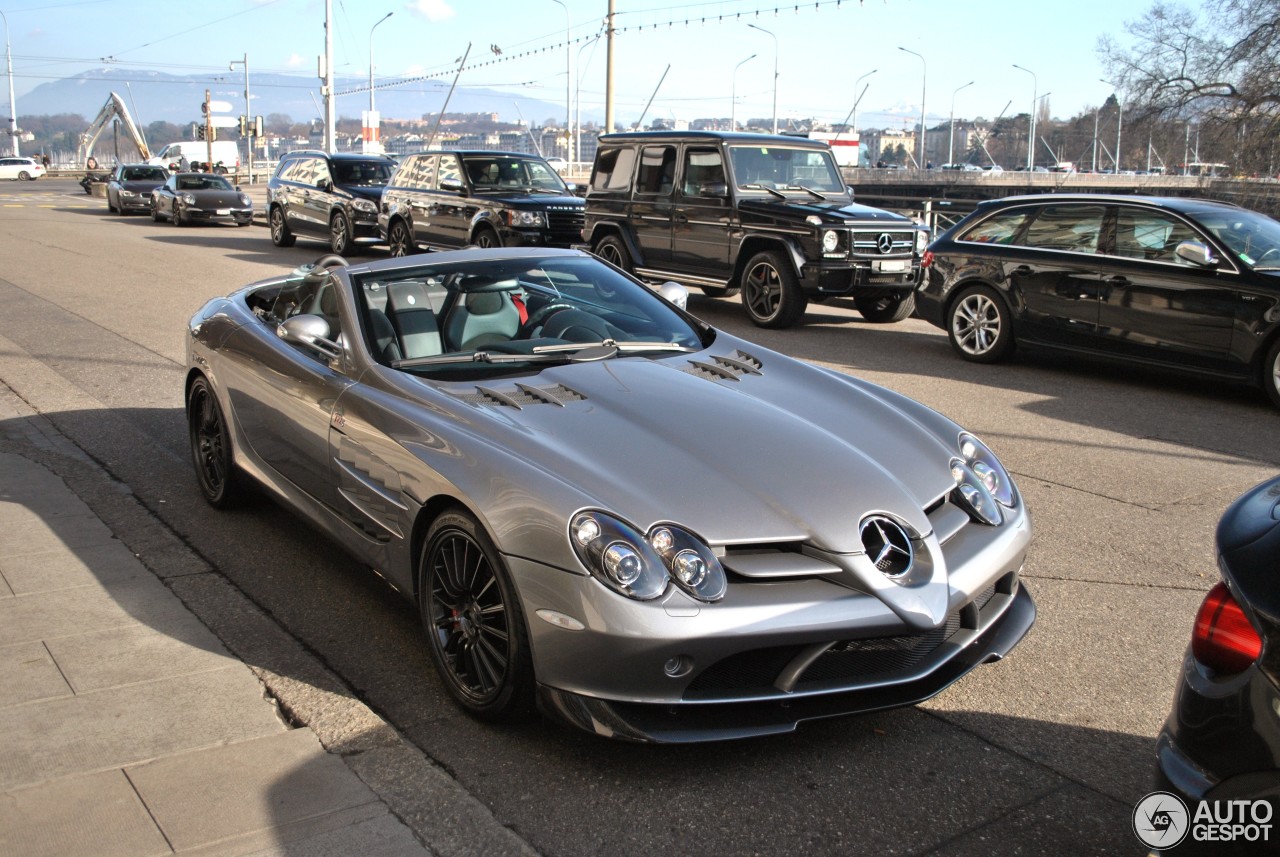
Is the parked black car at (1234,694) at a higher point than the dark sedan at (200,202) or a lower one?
lower

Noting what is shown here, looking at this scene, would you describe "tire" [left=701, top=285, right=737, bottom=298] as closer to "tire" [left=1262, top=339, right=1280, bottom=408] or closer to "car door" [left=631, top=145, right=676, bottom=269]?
"car door" [left=631, top=145, right=676, bottom=269]

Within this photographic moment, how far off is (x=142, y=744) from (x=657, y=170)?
11606 millimetres

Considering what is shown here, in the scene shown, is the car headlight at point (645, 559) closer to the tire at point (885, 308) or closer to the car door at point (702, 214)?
the car door at point (702, 214)

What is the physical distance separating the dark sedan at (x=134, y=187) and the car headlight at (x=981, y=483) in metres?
33.4

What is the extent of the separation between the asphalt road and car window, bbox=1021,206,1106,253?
1.19m

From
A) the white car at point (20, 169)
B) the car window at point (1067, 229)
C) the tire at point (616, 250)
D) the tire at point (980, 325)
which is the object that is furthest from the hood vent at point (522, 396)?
the white car at point (20, 169)

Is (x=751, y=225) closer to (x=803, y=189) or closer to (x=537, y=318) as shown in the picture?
(x=803, y=189)

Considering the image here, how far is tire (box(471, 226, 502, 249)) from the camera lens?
17.0 meters

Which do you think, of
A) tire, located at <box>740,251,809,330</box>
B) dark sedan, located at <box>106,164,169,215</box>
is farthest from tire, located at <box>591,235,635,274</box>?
dark sedan, located at <box>106,164,169,215</box>

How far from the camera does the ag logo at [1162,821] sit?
230 centimetres

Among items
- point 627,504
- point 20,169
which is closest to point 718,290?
point 627,504

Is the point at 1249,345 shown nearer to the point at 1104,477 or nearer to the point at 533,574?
the point at 1104,477

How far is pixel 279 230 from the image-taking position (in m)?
23.8

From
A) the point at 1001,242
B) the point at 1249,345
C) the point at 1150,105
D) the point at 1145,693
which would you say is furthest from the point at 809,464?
the point at 1150,105
